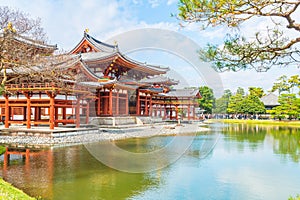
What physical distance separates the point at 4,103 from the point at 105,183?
15584mm

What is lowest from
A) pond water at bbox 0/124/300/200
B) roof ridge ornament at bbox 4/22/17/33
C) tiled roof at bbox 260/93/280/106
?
pond water at bbox 0/124/300/200

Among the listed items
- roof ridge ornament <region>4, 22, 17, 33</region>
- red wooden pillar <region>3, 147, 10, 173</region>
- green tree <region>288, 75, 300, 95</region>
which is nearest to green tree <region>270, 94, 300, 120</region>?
green tree <region>288, 75, 300, 95</region>

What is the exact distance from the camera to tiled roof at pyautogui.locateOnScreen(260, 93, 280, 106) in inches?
2171

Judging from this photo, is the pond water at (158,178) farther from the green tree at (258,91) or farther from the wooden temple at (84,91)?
the green tree at (258,91)

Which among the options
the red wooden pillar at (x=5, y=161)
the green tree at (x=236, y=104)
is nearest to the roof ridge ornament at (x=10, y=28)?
the red wooden pillar at (x=5, y=161)

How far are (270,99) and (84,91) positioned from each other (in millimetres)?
47251

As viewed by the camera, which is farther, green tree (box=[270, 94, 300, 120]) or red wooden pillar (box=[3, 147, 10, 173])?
green tree (box=[270, 94, 300, 120])

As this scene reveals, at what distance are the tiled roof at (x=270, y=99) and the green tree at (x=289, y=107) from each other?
31.0 ft

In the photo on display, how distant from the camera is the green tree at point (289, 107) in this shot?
42906mm

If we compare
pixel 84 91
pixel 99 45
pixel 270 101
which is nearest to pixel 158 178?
pixel 84 91

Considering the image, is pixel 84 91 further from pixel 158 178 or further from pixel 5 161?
pixel 158 178

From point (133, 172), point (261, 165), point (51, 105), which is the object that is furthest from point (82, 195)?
point (51, 105)

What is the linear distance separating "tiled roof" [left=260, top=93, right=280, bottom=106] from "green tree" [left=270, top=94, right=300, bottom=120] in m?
9.44

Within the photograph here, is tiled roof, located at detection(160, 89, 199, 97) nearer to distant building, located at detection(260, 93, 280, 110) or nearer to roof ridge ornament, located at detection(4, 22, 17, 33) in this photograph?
distant building, located at detection(260, 93, 280, 110)
